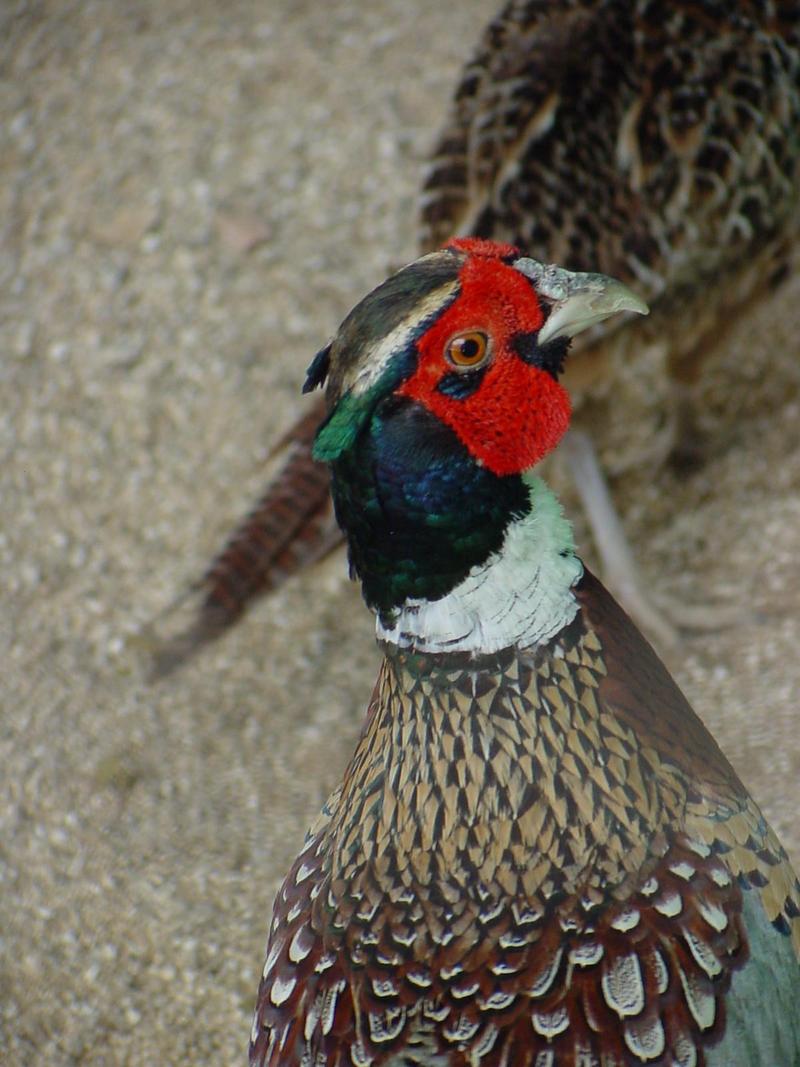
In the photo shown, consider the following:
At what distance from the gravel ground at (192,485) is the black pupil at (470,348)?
4.90 ft

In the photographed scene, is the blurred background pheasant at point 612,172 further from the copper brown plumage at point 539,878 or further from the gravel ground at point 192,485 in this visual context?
the copper brown plumage at point 539,878

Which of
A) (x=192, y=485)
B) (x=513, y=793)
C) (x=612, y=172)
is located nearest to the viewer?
(x=513, y=793)

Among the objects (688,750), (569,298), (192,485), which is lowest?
(192,485)

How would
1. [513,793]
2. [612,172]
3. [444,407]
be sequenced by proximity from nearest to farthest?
[444,407] < [513,793] < [612,172]

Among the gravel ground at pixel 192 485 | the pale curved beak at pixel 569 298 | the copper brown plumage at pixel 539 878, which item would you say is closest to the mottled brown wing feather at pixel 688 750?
the copper brown plumage at pixel 539 878

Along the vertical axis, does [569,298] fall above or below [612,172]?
above

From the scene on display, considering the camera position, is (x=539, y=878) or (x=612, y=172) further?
(x=612, y=172)

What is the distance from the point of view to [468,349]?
147 cm

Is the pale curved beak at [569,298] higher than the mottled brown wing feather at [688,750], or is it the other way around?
the pale curved beak at [569,298]

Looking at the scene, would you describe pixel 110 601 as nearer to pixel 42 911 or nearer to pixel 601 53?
pixel 42 911

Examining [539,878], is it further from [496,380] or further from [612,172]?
[612,172]

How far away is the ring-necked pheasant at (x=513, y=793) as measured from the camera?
4.88ft

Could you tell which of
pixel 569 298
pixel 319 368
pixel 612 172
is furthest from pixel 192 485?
pixel 569 298

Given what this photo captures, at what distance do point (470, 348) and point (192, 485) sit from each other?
7.33 feet
